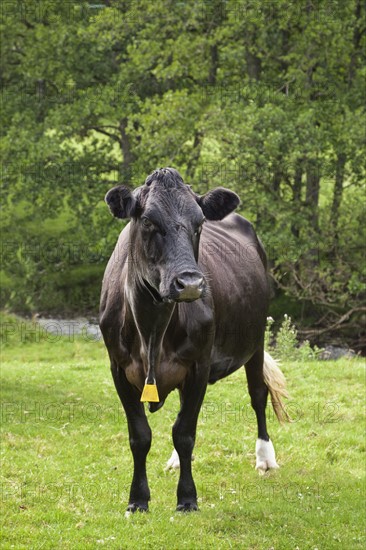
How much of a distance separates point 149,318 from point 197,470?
2.86 meters

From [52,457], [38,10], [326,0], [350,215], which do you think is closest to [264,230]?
[350,215]

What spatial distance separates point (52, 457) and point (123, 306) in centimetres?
286

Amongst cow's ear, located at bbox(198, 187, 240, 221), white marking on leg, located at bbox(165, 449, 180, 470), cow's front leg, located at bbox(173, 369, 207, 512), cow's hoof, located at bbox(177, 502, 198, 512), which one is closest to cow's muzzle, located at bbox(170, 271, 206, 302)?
cow's ear, located at bbox(198, 187, 240, 221)

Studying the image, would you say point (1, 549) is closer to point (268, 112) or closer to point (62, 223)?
point (268, 112)

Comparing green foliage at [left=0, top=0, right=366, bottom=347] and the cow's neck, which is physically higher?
the cow's neck

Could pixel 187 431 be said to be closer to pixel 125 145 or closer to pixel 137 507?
pixel 137 507

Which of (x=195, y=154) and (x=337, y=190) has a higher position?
(x=195, y=154)

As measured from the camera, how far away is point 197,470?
898cm

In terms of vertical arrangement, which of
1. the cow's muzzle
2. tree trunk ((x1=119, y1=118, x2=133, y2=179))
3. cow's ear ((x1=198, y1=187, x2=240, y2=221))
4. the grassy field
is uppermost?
cow's ear ((x1=198, y1=187, x2=240, y2=221))

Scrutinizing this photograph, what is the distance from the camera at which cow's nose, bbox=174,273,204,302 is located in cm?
573

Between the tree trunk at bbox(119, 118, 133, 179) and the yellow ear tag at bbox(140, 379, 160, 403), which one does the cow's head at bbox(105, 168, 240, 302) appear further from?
the tree trunk at bbox(119, 118, 133, 179)

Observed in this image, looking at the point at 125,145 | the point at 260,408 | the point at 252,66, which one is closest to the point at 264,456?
the point at 260,408

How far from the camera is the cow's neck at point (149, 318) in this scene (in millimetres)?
6660

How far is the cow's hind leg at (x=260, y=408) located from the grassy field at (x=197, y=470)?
16 cm
